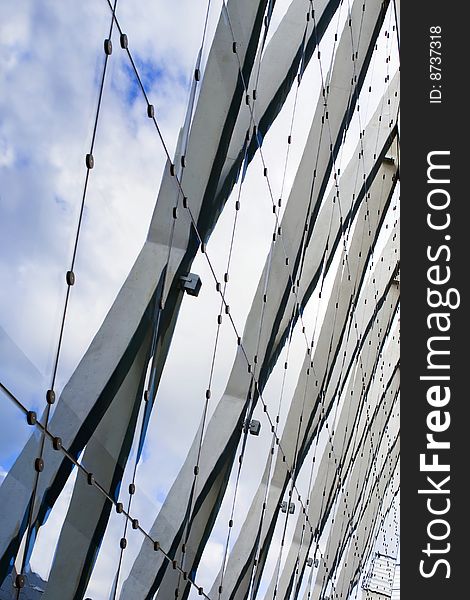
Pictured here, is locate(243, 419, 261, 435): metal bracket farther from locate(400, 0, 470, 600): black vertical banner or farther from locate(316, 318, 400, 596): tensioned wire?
locate(316, 318, 400, 596): tensioned wire

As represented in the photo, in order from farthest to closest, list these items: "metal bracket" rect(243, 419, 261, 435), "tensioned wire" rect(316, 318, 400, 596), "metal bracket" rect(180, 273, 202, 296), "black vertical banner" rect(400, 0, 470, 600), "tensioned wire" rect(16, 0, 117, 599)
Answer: "tensioned wire" rect(316, 318, 400, 596) → "metal bracket" rect(243, 419, 261, 435) → "black vertical banner" rect(400, 0, 470, 600) → "metal bracket" rect(180, 273, 202, 296) → "tensioned wire" rect(16, 0, 117, 599)

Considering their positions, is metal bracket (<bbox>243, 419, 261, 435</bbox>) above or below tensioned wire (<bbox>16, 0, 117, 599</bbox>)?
above

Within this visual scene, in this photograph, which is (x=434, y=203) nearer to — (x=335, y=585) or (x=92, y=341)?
(x=92, y=341)

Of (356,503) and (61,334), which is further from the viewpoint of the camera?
(356,503)

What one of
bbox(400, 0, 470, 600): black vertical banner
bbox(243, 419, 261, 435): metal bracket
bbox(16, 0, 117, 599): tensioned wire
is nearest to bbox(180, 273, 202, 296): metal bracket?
bbox(16, 0, 117, 599): tensioned wire

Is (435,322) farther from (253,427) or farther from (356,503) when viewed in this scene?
(356,503)

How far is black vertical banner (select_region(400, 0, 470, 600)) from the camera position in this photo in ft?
40.4

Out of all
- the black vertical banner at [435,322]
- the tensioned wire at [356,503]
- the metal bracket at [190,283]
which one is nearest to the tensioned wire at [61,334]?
the metal bracket at [190,283]

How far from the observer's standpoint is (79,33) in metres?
5.88

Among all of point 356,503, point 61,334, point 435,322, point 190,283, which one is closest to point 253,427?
point 435,322

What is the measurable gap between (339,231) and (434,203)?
6.32 meters

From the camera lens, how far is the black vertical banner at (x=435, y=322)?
1232cm

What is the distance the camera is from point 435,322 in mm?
13266

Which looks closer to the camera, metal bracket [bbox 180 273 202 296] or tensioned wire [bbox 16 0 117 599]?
tensioned wire [bbox 16 0 117 599]
